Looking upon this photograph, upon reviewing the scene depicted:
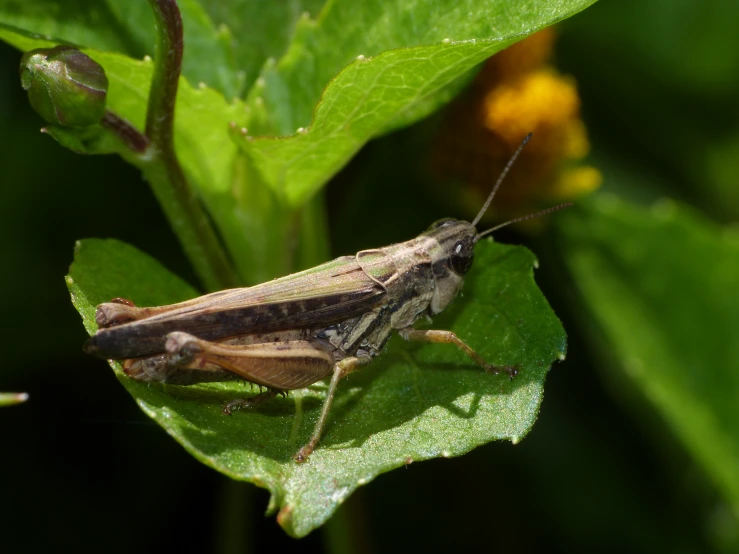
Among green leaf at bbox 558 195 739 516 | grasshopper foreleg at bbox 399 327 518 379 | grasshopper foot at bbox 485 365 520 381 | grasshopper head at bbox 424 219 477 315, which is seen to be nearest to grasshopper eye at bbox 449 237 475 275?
grasshopper head at bbox 424 219 477 315

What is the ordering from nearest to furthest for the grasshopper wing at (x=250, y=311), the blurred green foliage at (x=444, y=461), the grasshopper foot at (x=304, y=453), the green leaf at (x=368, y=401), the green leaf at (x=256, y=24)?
the green leaf at (x=368, y=401) → the grasshopper foot at (x=304, y=453) → the grasshopper wing at (x=250, y=311) → the green leaf at (x=256, y=24) → the blurred green foliage at (x=444, y=461)

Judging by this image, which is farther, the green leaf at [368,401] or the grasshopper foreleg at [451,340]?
the grasshopper foreleg at [451,340]

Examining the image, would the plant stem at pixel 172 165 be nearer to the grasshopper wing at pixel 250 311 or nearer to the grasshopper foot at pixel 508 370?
the grasshopper wing at pixel 250 311

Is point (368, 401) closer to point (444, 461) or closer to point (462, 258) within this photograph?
point (462, 258)

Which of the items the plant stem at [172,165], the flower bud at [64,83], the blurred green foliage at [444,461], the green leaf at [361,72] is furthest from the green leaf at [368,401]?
the blurred green foliage at [444,461]

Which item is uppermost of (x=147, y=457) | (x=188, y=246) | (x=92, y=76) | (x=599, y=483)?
(x=92, y=76)

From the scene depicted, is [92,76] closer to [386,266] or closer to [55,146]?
[386,266]

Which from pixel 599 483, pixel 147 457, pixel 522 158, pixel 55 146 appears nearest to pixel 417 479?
pixel 599 483

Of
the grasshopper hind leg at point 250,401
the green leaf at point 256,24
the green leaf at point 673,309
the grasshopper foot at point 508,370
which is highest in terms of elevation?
the green leaf at point 256,24
